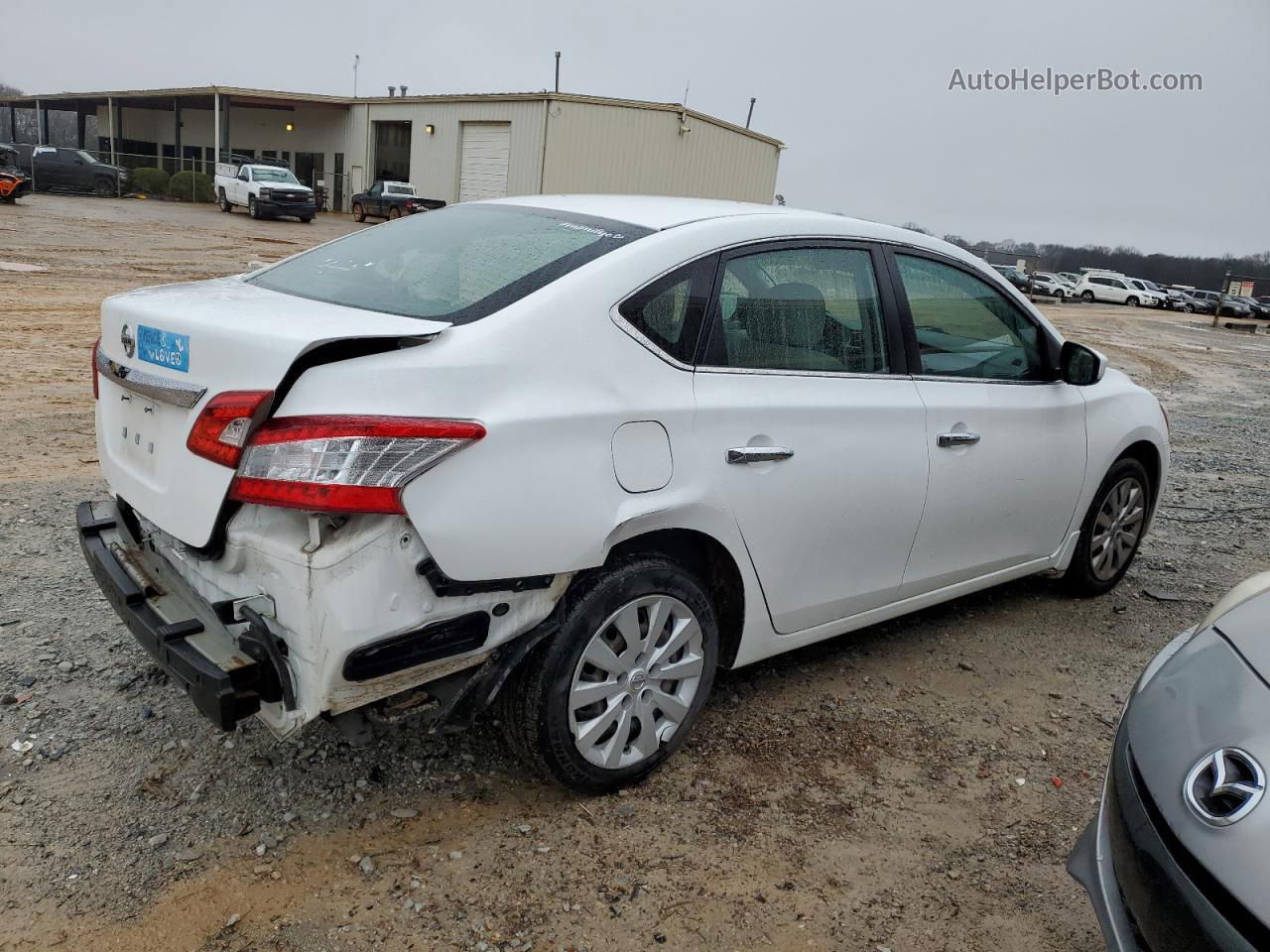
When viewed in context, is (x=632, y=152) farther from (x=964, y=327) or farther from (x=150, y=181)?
(x=964, y=327)

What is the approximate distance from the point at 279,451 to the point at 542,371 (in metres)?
0.66

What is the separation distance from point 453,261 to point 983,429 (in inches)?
80.1

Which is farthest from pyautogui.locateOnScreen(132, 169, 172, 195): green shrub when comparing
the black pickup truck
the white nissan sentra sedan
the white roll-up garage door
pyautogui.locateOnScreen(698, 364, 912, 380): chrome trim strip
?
pyautogui.locateOnScreen(698, 364, 912, 380): chrome trim strip

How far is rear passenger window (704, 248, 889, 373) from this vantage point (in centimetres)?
310

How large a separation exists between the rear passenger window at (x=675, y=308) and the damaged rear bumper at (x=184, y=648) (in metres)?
1.33

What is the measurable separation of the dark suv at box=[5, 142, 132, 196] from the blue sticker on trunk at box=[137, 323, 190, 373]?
119ft

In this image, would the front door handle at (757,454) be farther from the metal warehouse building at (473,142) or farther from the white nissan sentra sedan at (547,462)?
the metal warehouse building at (473,142)

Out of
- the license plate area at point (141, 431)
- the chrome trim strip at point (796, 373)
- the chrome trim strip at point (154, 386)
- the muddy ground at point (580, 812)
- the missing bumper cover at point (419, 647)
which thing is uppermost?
the chrome trim strip at point (796, 373)

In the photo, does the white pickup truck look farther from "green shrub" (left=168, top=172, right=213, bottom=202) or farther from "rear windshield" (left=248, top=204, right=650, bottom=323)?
"rear windshield" (left=248, top=204, right=650, bottom=323)

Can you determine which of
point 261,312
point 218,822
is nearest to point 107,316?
point 261,312

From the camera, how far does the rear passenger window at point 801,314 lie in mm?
3096

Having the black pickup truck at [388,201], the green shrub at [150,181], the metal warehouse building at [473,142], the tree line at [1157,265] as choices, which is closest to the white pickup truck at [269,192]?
the black pickup truck at [388,201]

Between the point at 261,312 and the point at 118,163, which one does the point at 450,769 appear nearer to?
the point at 261,312

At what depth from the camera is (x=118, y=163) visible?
3947 cm
